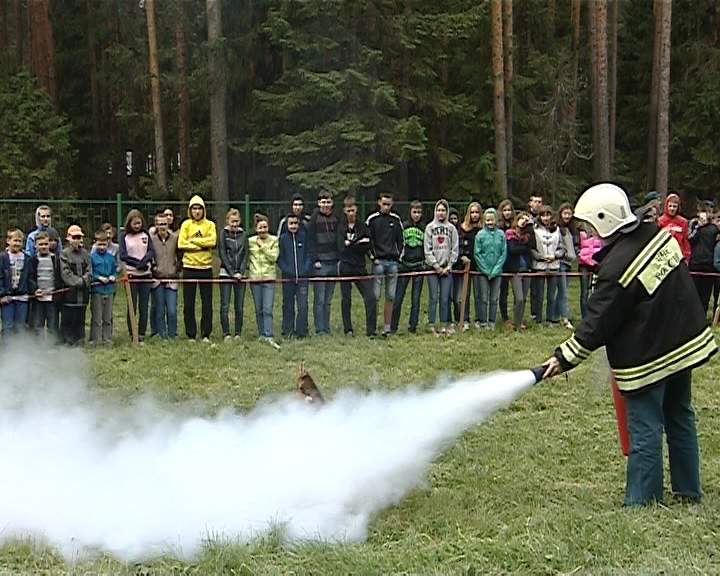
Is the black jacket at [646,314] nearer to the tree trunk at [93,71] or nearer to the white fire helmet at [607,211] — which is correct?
the white fire helmet at [607,211]

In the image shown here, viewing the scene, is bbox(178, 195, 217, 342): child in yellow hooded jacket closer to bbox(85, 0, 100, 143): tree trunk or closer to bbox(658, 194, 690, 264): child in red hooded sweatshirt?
bbox(658, 194, 690, 264): child in red hooded sweatshirt

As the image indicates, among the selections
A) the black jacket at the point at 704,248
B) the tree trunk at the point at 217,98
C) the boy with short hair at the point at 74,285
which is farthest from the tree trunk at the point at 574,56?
the boy with short hair at the point at 74,285

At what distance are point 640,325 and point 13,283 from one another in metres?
8.51

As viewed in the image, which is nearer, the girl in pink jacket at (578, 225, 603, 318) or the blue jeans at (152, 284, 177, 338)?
the blue jeans at (152, 284, 177, 338)

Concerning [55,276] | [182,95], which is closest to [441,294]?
[55,276]

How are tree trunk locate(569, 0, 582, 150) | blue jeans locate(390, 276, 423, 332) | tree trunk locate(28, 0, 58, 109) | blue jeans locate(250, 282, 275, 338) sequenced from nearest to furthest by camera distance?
blue jeans locate(250, 282, 275, 338) → blue jeans locate(390, 276, 423, 332) → tree trunk locate(28, 0, 58, 109) → tree trunk locate(569, 0, 582, 150)

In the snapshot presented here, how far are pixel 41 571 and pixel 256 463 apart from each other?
1625mm

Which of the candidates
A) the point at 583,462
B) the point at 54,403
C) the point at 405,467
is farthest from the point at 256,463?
the point at 54,403

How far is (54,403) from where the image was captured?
8.60 metres

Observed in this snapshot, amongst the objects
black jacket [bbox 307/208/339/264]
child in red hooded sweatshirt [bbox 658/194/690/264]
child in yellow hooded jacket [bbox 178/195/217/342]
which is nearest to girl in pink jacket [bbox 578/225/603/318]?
child in red hooded sweatshirt [bbox 658/194/690/264]

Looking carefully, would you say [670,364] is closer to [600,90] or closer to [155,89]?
[600,90]

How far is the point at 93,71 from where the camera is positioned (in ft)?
118

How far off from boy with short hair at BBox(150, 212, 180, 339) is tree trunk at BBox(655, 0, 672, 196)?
17.4 m

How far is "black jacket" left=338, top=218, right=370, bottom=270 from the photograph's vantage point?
13047 mm
